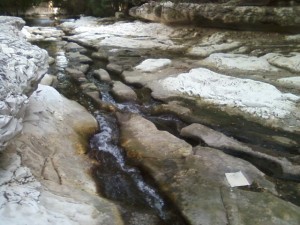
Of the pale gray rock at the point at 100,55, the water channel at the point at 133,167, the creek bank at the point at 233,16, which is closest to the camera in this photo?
the water channel at the point at 133,167

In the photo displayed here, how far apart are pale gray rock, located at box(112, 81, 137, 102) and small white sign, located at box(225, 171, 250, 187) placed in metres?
4.26

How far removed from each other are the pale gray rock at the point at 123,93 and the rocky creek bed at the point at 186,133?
29 millimetres

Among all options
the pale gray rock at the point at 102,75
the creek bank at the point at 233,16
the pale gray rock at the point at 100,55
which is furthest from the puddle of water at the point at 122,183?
the creek bank at the point at 233,16

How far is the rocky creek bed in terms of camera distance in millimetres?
4305

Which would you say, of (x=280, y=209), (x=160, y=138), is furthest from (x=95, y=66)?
(x=280, y=209)

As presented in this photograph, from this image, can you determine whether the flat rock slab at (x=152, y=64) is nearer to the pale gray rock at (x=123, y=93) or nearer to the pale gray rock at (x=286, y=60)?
the pale gray rock at (x=123, y=93)

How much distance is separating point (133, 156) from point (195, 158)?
1.09m

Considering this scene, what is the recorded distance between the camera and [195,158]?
17.7 ft

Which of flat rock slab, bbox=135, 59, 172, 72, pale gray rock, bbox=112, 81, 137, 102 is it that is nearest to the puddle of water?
pale gray rock, bbox=112, 81, 137, 102

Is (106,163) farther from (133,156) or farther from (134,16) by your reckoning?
(134,16)

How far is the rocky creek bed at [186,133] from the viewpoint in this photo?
4.30 m

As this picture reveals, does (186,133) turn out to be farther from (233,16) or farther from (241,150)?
(233,16)

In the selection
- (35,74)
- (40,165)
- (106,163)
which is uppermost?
(35,74)

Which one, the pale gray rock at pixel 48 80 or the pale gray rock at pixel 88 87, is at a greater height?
the pale gray rock at pixel 48 80
